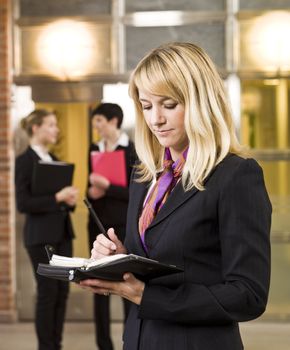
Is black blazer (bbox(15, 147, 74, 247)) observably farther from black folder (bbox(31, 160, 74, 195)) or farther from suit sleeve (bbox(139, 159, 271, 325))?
suit sleeve (bbox(139, 159, 271, 325))

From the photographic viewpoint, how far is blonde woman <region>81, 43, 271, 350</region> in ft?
5.95

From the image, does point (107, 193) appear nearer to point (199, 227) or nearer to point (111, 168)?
point (111, 168)

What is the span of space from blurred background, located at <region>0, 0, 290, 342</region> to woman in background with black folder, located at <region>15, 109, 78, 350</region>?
4.24ft

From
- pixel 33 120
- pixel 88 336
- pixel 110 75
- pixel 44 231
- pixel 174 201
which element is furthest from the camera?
pixel 110 75

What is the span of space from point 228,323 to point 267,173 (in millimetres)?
4161

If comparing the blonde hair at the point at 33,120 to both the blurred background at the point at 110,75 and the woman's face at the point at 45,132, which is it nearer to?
the woman's face at the point at 45,132

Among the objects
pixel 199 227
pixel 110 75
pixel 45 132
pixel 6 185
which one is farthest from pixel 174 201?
pixel 6 185

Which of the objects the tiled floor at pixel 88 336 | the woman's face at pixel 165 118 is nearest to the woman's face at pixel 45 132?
the tiled floor at pixel 88 336

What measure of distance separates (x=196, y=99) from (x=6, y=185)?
14.3 feet

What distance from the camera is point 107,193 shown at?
475 cm

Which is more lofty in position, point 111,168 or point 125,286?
point 111,168

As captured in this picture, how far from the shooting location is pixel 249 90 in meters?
5.94

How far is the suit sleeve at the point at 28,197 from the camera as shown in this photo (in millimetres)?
4609

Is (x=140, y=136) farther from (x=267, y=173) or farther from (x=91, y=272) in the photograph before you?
(x=267, y=173)
